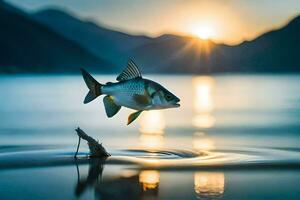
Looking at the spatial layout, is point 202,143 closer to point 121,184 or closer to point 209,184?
point 209,184

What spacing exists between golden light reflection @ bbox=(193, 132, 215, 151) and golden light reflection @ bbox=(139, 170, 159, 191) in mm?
8381

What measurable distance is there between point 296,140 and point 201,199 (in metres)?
19.3

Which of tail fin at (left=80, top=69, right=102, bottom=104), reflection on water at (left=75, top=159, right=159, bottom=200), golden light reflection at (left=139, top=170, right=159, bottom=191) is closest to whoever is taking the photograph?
tail fin at (left=80, top=69, right=102, bottom=104)

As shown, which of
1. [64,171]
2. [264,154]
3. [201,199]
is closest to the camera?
[201,199]

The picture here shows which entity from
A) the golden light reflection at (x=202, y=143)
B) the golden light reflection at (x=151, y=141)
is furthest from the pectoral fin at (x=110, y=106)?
the golden light reflection at (x=202, y=143)

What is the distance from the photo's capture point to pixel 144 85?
927 centimetres

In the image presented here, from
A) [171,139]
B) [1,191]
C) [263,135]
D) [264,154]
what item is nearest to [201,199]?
[1,191]

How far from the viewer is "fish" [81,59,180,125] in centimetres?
915

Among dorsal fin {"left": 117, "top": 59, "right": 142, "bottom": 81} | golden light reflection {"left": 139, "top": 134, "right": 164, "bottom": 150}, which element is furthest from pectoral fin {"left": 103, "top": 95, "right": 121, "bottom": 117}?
golden light reflection {"left": 139, "top": 134, "right": 164, "bottom": 150}

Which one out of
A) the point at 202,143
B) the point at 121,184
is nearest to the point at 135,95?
the point at 121,184

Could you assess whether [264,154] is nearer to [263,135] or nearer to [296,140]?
[296,140]

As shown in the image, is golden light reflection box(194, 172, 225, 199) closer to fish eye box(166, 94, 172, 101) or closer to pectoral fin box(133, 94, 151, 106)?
fish eye box(166, 94, 172, 101)

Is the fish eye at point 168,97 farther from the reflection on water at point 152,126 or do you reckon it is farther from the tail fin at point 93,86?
the reflection on water at point 152,126

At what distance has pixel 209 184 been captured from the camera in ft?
61.9
